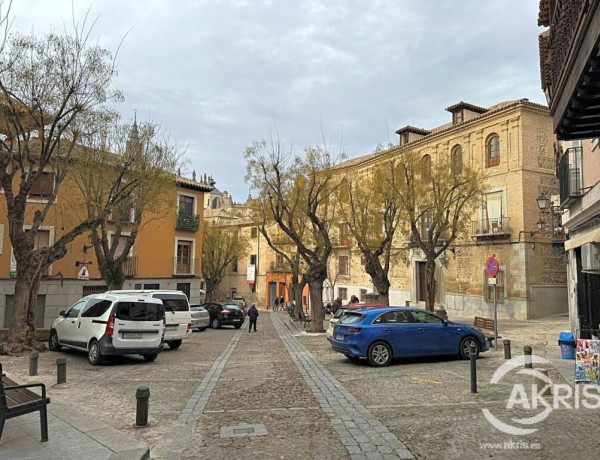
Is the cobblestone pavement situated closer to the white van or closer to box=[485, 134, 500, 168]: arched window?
the white van

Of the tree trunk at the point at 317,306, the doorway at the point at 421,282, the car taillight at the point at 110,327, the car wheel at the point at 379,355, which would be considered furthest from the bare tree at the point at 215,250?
the car wheel at the point at 379,355

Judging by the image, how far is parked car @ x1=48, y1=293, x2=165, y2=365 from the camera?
11.5 meters

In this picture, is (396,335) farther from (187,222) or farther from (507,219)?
(187,222)

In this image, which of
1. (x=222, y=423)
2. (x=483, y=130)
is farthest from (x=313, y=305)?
(x=483, y=130)

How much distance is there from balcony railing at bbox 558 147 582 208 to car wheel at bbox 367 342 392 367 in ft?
22.9

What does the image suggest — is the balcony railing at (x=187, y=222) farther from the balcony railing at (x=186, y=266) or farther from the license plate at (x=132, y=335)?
the license plate at (x=132, y=335)

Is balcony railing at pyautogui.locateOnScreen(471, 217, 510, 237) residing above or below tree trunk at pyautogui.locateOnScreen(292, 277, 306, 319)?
above

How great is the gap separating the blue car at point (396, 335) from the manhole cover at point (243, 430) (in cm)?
523

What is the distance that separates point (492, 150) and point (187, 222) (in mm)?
20124

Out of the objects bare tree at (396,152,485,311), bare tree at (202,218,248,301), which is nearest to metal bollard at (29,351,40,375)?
bare tree at (396,152,485,311)

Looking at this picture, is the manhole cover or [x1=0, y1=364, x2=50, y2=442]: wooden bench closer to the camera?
[x1=0, y1=364, x2=50, y2=442]: wooden bench

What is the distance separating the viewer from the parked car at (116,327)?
1153 centimetres

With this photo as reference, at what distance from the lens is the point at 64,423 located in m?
6.27

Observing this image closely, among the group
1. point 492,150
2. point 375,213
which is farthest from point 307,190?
point 492,150
